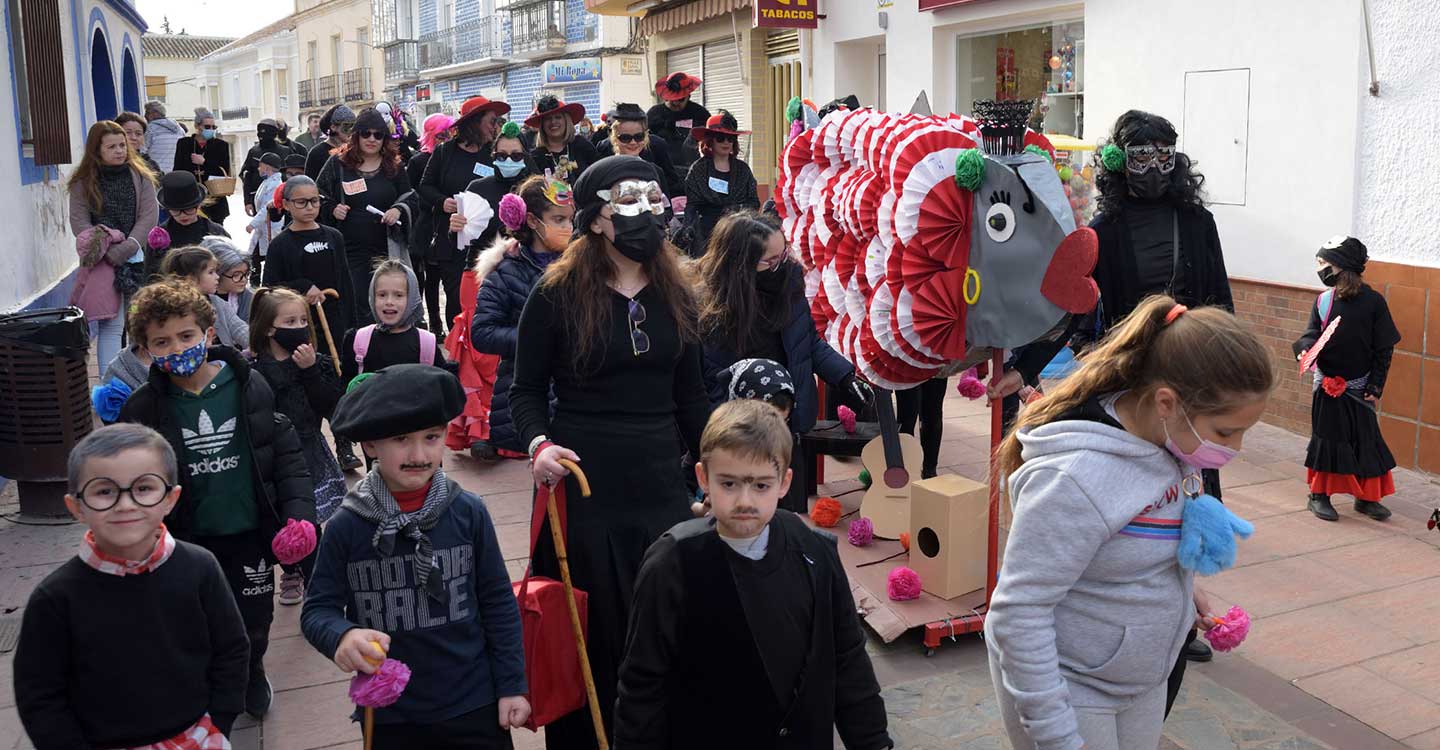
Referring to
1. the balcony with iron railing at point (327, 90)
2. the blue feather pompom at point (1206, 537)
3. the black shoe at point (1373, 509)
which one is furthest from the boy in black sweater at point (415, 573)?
the balcony with iron railing at point (327, 90)

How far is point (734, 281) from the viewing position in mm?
5504

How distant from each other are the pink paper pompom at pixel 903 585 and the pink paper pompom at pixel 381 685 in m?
2.79

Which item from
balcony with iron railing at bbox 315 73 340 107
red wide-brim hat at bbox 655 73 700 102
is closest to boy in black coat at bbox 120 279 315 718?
red wide-brim hat at bbox 655 73 700 102

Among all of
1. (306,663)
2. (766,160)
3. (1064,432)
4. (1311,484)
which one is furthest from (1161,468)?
(766,160)

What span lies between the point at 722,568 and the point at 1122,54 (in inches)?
325

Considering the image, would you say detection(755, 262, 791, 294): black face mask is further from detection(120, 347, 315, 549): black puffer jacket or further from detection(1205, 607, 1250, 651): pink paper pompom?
detection(1205, 607, 1250, 651): pink paper pompom

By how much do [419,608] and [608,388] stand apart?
3.09 feet

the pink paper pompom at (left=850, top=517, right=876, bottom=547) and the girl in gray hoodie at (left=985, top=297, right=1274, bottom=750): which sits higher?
the girl in gray hoodie at (left=985, top=297, right=1274, bottom=750)

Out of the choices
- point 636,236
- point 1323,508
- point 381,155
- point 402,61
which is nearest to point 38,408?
point 381,155

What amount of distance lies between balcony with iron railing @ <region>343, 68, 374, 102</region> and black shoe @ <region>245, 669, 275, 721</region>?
4696 centimetres

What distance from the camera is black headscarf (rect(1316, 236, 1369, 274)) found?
6.73 m

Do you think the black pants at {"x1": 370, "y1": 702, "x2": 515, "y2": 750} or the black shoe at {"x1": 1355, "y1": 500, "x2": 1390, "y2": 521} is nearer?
the black pants at {"x1": 370, "y1": 702, "x2": 515, "y2": 750}

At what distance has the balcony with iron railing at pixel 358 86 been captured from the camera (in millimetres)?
49344

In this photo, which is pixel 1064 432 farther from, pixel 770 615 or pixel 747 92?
→ pixel 747 92
